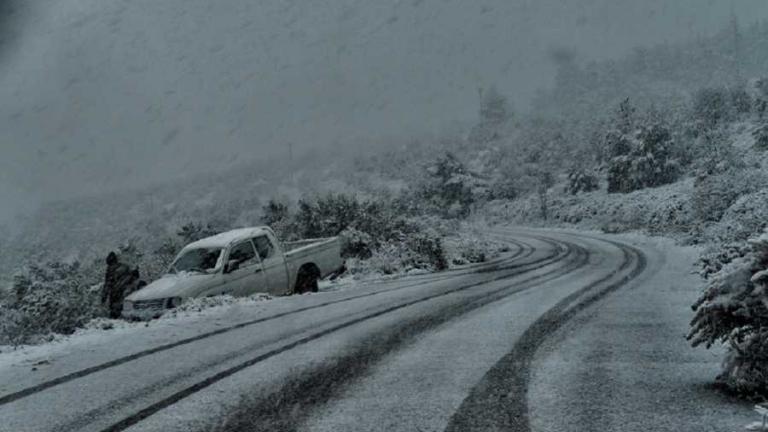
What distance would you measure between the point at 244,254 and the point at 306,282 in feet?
5.82

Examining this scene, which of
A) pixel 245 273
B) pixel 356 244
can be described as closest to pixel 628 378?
pixel 245 273

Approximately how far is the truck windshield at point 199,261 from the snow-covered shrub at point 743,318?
876cm

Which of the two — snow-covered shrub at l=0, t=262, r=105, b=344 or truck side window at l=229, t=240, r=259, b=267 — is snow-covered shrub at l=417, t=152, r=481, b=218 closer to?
snow-covered shrub at l=0, t=262, r=105, b=344

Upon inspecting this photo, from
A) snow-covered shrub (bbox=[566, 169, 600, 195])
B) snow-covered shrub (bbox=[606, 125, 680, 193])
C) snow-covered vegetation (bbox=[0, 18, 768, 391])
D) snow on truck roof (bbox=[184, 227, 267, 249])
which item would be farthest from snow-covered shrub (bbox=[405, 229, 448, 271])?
snow-covered shrub (bbox=[566, 169, 600, 195])

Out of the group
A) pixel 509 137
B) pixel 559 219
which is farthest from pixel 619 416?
pixel 509 137

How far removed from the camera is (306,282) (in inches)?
504

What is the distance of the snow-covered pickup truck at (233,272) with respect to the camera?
10102mm

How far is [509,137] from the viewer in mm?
80938

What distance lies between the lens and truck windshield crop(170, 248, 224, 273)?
11.1 metres

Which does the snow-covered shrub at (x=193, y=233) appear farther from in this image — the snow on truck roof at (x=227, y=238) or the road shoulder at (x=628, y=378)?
the road shoulder at (x=628, y=378)

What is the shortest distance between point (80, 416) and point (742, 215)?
21418 mm

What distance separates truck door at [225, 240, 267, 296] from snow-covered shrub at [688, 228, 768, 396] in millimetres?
8452

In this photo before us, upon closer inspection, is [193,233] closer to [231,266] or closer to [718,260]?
[231,266]

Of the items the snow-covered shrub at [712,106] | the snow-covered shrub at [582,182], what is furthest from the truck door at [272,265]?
the snow-covered shrub at [712,106]
